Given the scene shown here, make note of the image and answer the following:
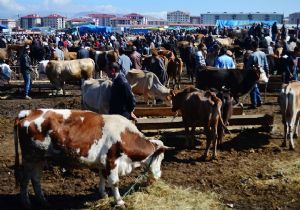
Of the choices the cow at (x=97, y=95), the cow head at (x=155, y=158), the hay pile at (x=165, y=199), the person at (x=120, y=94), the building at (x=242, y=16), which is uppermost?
the building at (x=242, y=16)

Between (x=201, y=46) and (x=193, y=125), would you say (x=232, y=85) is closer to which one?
(x=193, y=125)

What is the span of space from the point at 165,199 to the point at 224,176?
170 centimetres

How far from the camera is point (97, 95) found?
11.6 metres

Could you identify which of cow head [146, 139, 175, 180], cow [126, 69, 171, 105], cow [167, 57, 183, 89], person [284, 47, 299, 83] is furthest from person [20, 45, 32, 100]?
cow head [146, 139, 175, 180]

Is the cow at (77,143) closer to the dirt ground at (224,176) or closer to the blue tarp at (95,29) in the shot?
the dirt ground at (224,176)

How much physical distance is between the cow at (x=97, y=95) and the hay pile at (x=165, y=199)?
3.41 meters

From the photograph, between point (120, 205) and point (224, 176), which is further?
point (224, 176)

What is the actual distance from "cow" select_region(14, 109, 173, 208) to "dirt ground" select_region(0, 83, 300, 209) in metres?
0.78

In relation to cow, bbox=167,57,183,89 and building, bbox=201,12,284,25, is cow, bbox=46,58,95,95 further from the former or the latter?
building, bbox=201,12,284,25

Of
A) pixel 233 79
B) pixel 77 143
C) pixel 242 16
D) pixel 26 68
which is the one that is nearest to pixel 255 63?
pixel 233 79

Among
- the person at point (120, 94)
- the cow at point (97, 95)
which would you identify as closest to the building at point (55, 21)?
the cow at point (97, 95)

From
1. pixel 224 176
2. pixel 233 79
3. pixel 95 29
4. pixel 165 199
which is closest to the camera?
pixel 165 199

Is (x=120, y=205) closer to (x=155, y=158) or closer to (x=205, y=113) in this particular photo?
(x=155, y=158)

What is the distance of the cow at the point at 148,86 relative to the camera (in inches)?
579
